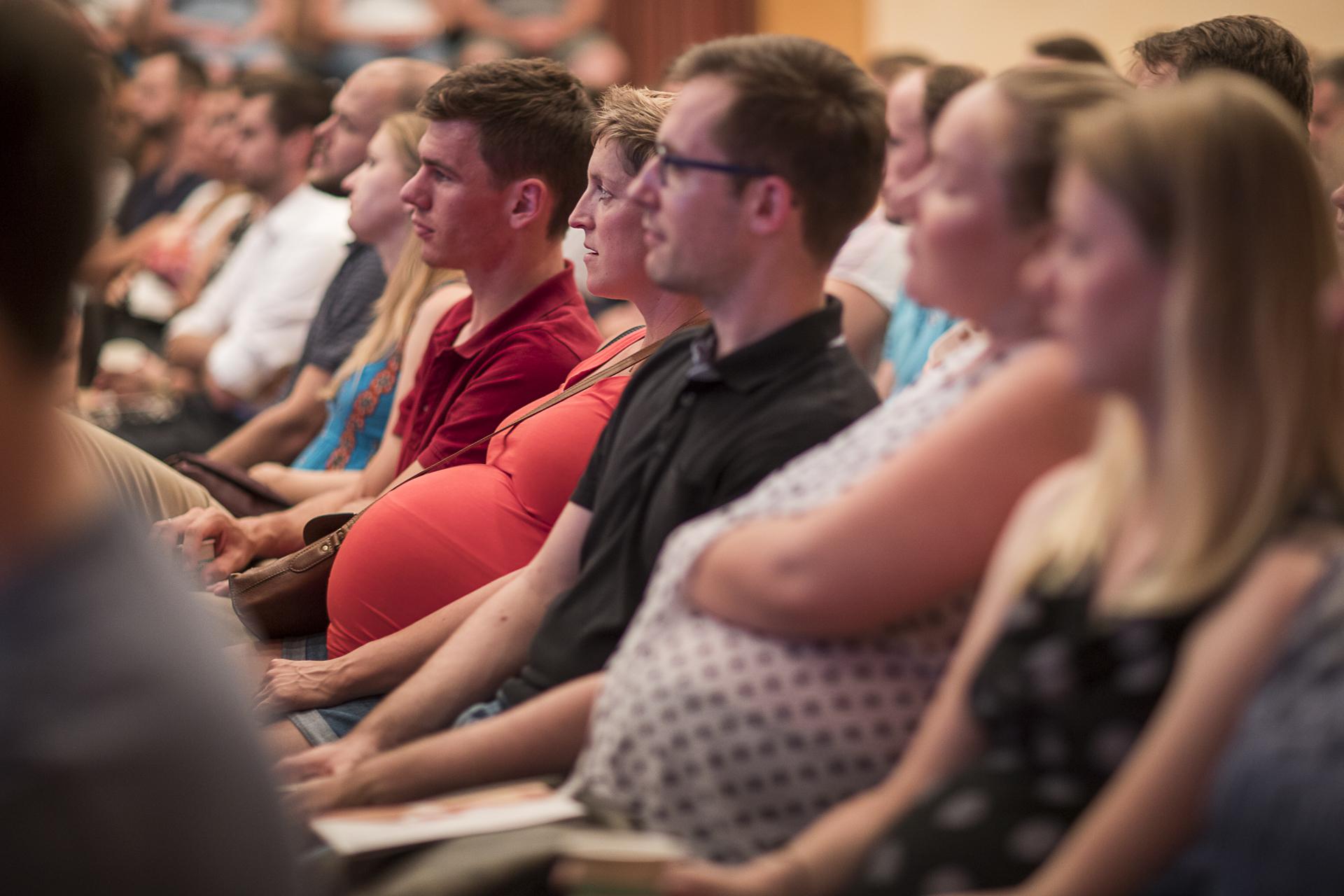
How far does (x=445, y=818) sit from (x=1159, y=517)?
0.68m

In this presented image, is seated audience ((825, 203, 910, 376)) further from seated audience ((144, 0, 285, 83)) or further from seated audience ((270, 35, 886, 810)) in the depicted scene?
seated audience ((144, 0, 285, 83))

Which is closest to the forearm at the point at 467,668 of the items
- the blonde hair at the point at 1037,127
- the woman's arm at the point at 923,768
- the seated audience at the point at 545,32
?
the woman's arm at the point at 923,768

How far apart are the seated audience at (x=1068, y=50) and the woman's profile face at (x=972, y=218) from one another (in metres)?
1.98

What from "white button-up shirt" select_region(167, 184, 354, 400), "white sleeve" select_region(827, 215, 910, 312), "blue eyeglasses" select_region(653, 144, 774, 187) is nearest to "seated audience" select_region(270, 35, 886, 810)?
"blue eyeglasses" select_region(653, 144, 774, 187)

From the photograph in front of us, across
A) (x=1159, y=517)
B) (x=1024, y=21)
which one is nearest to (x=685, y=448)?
(x=1159, y=517)

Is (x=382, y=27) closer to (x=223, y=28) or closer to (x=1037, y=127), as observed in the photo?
(x=223, y=28)

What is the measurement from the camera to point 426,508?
1.89 meters

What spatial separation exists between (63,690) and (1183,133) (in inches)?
32.4

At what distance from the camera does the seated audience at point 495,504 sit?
1.84 metres

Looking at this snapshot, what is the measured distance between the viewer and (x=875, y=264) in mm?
3279

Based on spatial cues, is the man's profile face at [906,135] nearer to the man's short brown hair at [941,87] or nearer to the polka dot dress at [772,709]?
the man's short brown hair at [941,87]

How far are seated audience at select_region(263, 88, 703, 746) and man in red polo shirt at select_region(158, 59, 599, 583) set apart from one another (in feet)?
1.04

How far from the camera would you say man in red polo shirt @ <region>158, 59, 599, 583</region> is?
2.29 metres

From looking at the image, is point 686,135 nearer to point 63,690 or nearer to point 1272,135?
point 1272,135
